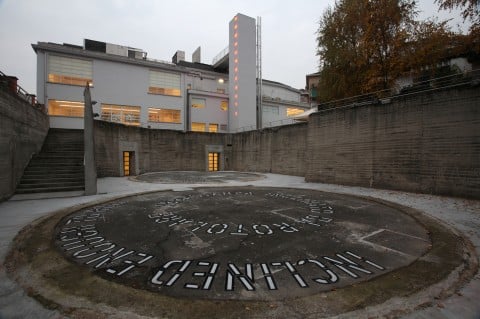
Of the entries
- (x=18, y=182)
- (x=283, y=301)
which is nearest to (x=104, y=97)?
(x=18, y=182)

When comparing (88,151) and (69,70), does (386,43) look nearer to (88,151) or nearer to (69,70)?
(88,151)

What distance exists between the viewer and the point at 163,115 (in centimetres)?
3097

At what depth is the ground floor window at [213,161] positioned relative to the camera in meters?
29.8

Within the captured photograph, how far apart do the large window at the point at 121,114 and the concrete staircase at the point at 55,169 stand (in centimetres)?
1034

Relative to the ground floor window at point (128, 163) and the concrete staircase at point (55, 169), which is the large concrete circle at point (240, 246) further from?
the ground floor window at point (128, 163)

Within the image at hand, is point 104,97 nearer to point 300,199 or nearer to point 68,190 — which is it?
point 68,190

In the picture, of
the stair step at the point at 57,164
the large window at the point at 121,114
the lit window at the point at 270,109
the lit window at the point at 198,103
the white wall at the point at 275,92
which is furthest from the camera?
the white wall at the point at 275,92

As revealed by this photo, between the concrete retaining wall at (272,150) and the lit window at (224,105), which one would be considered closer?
the concrete retaining wall at (272,150)

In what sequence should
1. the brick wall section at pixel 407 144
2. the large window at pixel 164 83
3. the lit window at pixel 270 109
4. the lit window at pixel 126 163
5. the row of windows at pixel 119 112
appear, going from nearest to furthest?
the brick wall section at pixel 407 144
the lit window at pixel 126 163
the row of windows at pixel 119 112
the large window at pixel 164 83
the lit window at pixel 270 109

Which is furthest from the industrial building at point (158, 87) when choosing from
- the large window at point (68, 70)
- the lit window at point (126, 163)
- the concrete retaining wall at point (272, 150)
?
the lit window at point (126, 163)

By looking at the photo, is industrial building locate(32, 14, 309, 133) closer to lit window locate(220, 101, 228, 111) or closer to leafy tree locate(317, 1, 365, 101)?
lit window locate(220, 101, 228, 111)

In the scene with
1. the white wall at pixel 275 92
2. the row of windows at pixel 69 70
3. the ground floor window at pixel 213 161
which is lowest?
the ground floor window at pixel 213 161

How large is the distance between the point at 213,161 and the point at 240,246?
2561 centimetres

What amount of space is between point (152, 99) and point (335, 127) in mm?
23500
